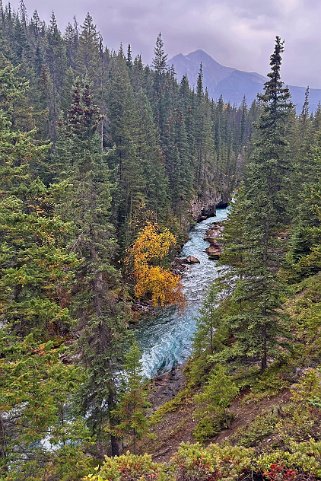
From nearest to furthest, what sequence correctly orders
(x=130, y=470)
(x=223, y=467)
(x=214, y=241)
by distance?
1. (x=223, y=467)
2. (x=130, y=470)
3. (x=214, y=241)

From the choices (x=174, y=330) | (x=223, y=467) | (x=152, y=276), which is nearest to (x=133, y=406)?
(x=223, y=467)

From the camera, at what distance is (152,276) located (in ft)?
108

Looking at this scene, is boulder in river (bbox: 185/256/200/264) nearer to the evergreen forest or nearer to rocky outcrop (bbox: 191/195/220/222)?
the evergreen forest

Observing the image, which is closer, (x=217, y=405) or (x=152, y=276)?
(x=217, y=405)

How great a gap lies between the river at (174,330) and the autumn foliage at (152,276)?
1.17 metres

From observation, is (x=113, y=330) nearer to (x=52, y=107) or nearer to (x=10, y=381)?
(x=10, y=381)

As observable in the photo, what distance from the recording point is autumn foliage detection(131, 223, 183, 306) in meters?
33.3

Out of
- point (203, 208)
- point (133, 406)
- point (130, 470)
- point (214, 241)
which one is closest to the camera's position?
point (130, 470)

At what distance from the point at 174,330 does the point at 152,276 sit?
5649 millimetres

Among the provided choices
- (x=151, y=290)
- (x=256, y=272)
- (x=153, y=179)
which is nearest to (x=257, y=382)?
(x=256, y=272)

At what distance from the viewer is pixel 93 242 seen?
15500mm

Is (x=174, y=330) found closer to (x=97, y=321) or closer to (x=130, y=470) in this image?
(x=97, y=321)

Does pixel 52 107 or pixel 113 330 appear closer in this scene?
pixel 113 330

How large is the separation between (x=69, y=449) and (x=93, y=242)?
7815 mm
